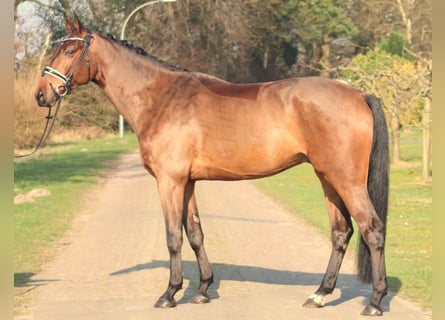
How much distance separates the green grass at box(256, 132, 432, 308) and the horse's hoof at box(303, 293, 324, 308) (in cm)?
87

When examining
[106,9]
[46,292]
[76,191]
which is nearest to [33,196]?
[76,191]

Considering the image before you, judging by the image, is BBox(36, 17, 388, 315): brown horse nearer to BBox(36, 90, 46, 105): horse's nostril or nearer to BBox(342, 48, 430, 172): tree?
BBox(36, 90, 46, 105): horse's nostril

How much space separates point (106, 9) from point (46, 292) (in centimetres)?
3660

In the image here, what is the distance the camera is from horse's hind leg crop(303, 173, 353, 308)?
723 centimetres

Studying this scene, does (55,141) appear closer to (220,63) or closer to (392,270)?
(220,63)

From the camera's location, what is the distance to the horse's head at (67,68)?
746cm

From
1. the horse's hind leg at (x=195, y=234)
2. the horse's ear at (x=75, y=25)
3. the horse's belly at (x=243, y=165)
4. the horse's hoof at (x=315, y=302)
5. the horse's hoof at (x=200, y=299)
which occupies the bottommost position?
the horse's hoof at (x=200, y=299)

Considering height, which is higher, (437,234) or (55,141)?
(437,234)

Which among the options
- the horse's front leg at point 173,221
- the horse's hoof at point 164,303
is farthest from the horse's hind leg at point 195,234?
the horse's hoof at point 164,303

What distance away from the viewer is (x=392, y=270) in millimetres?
9008

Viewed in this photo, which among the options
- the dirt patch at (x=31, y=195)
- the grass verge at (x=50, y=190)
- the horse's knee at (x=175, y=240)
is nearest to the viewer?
the horse's knee at (x=175, y=240)

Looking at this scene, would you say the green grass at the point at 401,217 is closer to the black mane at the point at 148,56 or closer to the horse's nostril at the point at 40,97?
the black mane at the point at 148,56

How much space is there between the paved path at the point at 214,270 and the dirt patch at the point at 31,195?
79.8 inches

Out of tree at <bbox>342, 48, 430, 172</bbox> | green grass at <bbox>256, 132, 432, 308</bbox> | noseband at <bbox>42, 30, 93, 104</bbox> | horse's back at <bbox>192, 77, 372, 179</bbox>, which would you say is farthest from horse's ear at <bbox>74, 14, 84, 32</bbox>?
tree at <bbox>342, 48, 430, 172</bbox>
